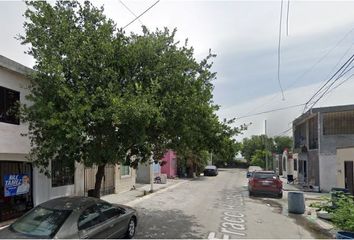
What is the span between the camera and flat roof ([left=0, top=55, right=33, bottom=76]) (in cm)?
1055

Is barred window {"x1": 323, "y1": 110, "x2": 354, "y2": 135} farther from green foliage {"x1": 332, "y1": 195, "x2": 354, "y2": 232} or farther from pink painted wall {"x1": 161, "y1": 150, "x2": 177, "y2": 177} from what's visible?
green foliage {"x1": 332, "y1": 195, "x2": 354, "y2": 232}

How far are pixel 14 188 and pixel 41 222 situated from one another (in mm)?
4987

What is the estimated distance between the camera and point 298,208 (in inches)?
609

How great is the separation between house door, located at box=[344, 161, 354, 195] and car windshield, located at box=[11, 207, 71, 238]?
17.4m

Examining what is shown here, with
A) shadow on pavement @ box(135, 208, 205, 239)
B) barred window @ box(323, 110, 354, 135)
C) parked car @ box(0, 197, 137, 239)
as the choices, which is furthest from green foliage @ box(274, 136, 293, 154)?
parked car @ box(0, 197, 137, 239)

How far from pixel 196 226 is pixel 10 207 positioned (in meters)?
6.08

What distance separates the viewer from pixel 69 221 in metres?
7.34

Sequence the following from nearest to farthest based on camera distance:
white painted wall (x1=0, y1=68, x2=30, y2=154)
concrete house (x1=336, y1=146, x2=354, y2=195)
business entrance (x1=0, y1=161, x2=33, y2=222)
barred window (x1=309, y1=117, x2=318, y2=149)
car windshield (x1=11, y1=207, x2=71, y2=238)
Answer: car windshield (x1=11, y1=207, x2=71, y2=238)
white painted wall (x1=0, y1=68, x2=30, y2=154)
business entrance (x1=0, y1=161, x2=33, y2=222)
concrete house (x1=336, y1=146, x2=354, y2=195)
barred window (x1=309, y1=117, x2=318, y2=149)

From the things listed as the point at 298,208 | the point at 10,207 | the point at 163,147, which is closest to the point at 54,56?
the point at 163,147

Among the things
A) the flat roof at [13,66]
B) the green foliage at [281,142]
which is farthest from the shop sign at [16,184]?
the green foliage at [281,142]

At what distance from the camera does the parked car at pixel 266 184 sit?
2111 cm

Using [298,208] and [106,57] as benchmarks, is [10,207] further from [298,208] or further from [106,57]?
[298,208]

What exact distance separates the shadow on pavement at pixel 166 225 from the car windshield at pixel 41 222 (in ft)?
10.9

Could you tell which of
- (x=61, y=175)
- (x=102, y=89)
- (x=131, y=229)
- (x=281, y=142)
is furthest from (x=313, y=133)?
(x=281, y=142)
